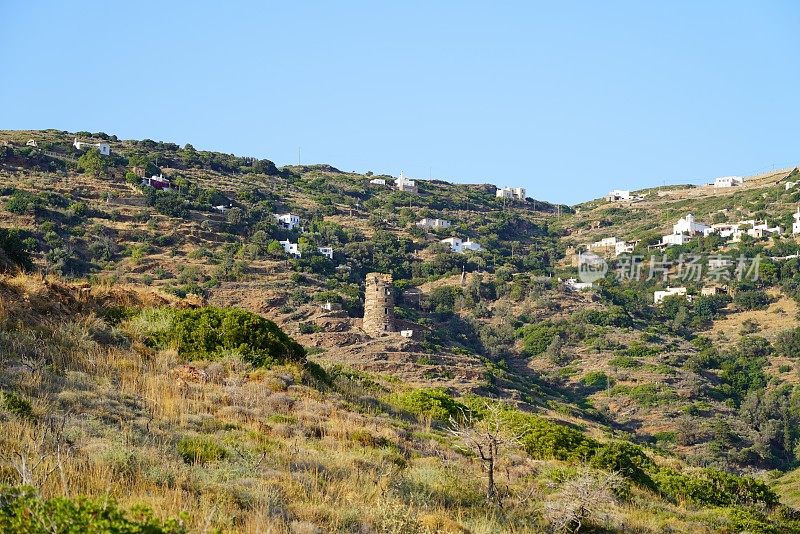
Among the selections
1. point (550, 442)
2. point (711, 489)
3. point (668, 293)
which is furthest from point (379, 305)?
point (550, 442)

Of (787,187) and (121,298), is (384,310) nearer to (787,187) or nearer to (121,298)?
(121,298)

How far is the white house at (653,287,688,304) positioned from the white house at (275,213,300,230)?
1235 inches

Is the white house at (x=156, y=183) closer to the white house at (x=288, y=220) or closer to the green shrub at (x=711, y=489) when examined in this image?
the white house at (x=288, y=220)

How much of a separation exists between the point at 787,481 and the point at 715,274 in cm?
5256

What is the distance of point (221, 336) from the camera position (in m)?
13.6

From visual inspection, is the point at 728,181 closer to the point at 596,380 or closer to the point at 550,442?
the point at 596,380

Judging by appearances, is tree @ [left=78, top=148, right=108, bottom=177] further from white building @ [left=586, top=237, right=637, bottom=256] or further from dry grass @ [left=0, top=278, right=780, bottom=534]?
dry grass @ [left=0, top=278, right=780, bottom=534]

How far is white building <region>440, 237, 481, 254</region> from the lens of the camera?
84.4 m

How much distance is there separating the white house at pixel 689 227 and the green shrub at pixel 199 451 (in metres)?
84.6

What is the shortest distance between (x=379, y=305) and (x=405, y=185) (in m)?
64.4

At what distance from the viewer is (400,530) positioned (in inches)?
279

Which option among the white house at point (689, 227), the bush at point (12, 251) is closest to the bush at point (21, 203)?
the bush at point (12, 251)

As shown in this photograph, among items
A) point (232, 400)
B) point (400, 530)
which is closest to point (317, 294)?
point (232, 400)

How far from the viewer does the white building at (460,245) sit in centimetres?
8439
